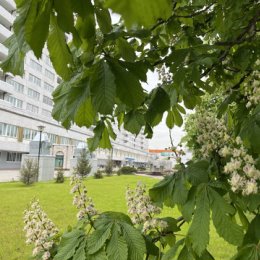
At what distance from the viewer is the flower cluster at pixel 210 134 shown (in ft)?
5.42

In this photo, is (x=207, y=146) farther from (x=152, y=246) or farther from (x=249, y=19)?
(x=249, y=19)

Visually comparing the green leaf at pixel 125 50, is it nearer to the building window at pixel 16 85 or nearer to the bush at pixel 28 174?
the bush at pixel 28 174

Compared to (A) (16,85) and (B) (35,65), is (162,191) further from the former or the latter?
(B) (35,65)

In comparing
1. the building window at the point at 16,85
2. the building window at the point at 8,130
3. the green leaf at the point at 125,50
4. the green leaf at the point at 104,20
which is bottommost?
the green leaf at the point at 104,20

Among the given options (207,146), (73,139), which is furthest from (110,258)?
(73,139)

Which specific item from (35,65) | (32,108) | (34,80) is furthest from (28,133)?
(35,65)

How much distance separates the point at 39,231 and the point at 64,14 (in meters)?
1.98

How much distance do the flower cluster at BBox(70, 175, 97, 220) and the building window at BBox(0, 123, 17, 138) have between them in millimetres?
34350

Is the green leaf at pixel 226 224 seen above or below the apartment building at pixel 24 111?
below

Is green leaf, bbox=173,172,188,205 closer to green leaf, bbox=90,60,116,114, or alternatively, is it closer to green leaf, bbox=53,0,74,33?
green leaf, bbox=90,60,116,114

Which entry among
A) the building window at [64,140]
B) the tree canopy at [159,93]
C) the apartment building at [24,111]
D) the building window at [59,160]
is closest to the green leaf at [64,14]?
the tree canopy at [159,93]

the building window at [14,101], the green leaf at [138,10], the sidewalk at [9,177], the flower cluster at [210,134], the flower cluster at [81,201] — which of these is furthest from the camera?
the building window at [14,101]

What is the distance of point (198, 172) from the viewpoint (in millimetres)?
1598

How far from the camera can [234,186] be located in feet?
4.06
